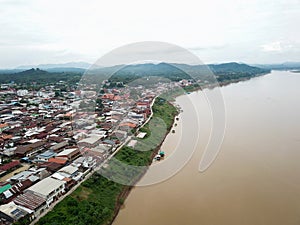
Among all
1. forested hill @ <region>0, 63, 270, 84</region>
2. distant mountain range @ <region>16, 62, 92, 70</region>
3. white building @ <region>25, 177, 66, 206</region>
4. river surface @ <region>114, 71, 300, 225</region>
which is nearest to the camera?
white building @ <region>25, 177, 66, 206</region>

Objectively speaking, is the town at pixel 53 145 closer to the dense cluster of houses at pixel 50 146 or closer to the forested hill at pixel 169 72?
the dense cluster of houses at pixel 50 146

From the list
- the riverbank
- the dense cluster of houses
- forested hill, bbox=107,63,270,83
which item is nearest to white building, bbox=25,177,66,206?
the dense cluster of houses

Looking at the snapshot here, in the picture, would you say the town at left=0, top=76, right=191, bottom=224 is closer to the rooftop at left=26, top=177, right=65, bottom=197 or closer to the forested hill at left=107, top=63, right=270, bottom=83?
the rooftop at left=26, top=177, right=65, bottom=197

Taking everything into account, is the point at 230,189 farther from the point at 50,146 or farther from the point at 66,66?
the point at 66,66

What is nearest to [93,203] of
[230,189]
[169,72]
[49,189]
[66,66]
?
[49,189]

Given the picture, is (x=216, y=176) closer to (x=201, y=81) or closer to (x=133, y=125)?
(x=133, y=125)

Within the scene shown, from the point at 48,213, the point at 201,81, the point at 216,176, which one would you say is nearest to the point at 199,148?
the point at 216,176

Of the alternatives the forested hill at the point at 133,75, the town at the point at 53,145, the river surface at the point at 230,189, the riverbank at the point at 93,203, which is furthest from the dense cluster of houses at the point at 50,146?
the forested hill at the point at 133,75
